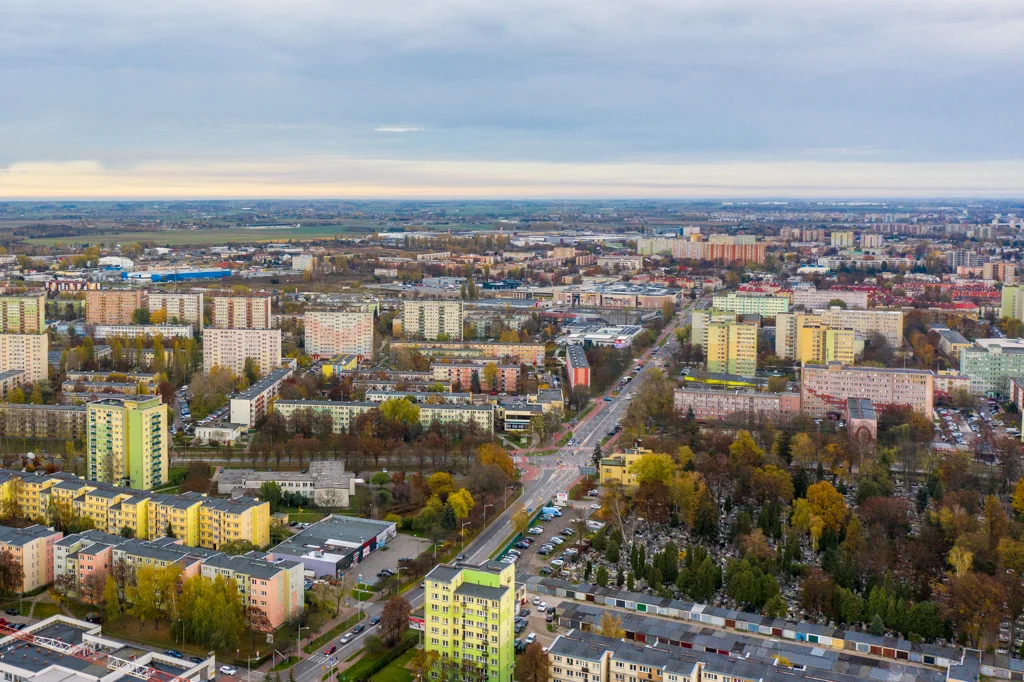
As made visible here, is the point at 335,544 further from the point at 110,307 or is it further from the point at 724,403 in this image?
the point at 110,307

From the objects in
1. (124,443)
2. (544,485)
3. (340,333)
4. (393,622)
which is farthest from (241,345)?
(393,622)

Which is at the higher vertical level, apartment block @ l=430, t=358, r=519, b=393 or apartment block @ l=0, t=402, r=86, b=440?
apartment block @ l=430, t=358, r=519, b=393

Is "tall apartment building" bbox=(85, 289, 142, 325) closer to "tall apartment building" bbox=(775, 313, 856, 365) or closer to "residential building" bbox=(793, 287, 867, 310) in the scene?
"tall apartment building" bbox=(775, 313, 856, 365)

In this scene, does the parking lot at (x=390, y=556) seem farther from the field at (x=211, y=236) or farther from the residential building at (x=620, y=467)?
the field at (x=211, y=236)

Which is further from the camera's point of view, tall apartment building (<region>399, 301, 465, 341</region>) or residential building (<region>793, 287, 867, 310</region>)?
residential building (<region>793, 287, 867, 310</region>)

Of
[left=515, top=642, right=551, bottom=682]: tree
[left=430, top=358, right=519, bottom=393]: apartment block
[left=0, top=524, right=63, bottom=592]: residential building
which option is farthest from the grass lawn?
[left=430, top=358, right=519, bottom=393]: apartment block

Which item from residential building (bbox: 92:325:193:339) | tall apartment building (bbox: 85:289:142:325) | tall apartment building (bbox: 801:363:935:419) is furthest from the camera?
tall apartment building (bbox: 85:289:142:325)
